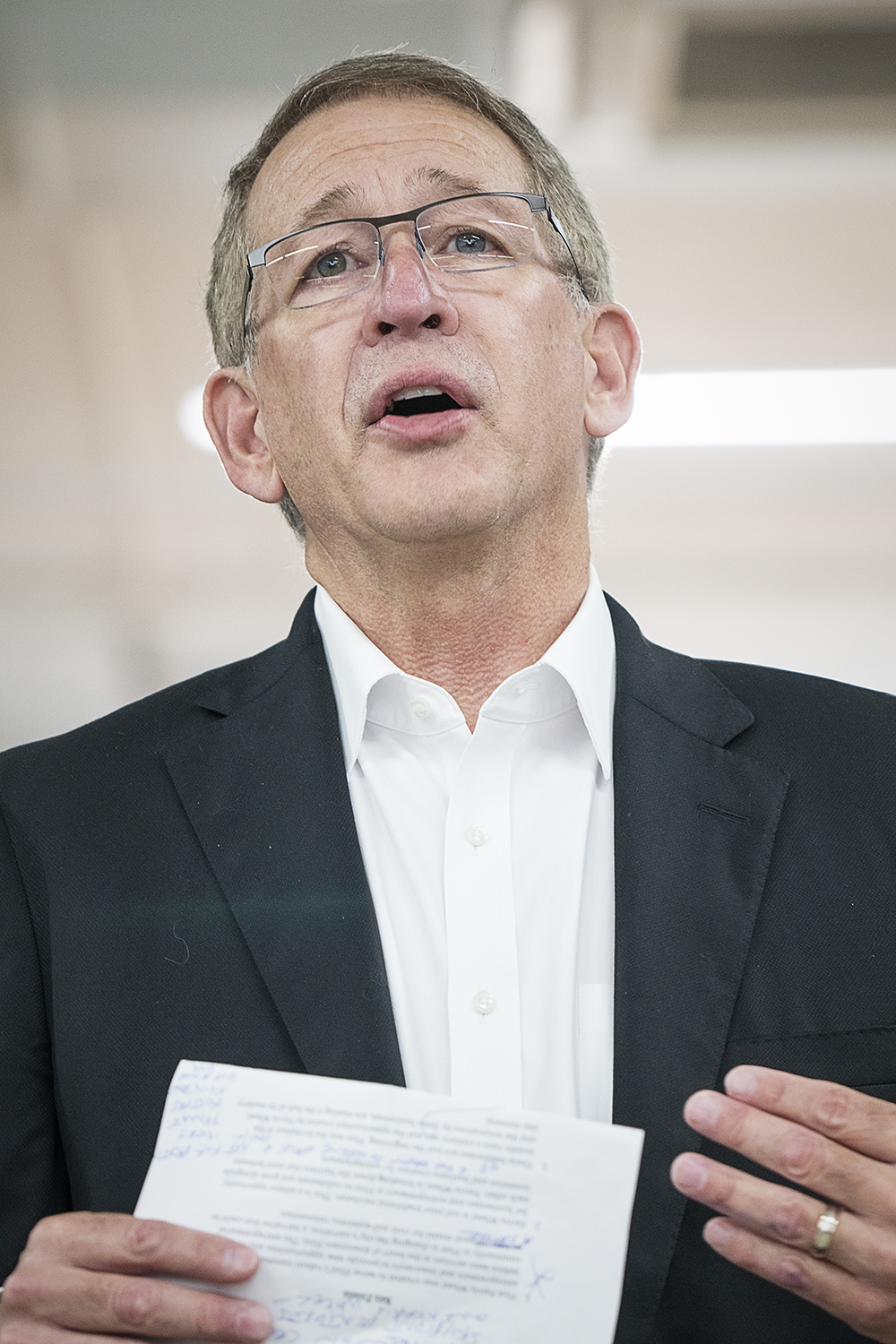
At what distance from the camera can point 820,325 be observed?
209cm

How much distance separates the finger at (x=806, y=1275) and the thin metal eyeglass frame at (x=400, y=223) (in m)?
1.21

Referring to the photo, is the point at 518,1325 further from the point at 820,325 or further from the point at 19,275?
the point at 19,275

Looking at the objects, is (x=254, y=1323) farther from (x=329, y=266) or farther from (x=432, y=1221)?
(x=329, y=266)

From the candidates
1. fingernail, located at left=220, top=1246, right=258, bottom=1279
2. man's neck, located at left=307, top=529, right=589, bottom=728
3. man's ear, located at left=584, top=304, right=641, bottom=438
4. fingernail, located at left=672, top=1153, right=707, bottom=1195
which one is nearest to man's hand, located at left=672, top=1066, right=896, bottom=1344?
fingernail, located at left=672, top=1153, right=707, bottom=1195

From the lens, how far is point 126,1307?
965 mm

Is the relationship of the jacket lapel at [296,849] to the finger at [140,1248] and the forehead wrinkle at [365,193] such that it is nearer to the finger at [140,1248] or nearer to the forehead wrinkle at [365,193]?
the finger at [140,1248]

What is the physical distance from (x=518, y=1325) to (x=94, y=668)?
1.39 metres

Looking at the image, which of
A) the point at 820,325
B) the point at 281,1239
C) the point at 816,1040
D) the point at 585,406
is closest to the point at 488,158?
the point at 585,406

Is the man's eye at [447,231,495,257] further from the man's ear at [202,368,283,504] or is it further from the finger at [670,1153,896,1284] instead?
the finger at [670,1153,896,1284]

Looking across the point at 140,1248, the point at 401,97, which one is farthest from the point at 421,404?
the point at 140,1248

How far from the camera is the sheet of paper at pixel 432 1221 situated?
94cm

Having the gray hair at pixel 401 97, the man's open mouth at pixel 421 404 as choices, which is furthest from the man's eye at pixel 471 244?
the man's open mouth at pixel 421 404

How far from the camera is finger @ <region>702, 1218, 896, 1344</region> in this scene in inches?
37.8

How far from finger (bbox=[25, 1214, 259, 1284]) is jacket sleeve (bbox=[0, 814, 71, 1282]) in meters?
0.34
